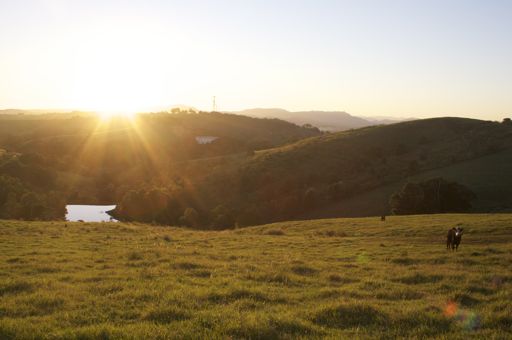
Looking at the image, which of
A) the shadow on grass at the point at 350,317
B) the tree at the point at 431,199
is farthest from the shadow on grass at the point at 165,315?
the tree at the point at 431,199

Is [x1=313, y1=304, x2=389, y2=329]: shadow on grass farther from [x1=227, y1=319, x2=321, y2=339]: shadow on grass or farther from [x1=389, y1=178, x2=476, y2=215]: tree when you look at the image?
[x1=389, y1=178, x2=476, y2=215]: tree

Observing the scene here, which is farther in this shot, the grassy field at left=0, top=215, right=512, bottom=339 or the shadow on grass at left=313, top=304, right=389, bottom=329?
the shadow on grass at left=313, top=304, right=389, bottom=329

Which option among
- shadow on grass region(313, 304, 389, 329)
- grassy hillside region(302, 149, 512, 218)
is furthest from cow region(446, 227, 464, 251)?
grassy hillside region(302, 149, 512, 218)

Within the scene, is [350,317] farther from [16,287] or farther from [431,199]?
[431,199]

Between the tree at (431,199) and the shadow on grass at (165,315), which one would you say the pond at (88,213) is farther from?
the shadow on grass at (165,315)

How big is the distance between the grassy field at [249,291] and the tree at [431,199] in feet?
139

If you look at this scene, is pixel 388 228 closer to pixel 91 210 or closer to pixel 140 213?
pixel 140 213

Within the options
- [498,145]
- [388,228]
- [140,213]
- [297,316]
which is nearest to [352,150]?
[498,145]

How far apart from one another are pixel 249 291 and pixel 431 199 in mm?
64242

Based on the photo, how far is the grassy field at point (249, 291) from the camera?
11.3m

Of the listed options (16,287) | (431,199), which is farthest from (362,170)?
(16,287)

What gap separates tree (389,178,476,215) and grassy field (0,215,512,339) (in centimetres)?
4252

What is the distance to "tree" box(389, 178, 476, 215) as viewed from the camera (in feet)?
237

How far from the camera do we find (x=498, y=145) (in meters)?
115
